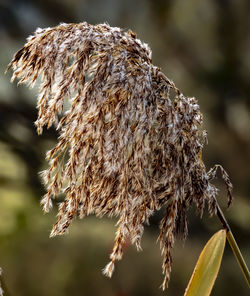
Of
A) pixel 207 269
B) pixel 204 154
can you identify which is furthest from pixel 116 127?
pixel 204 154

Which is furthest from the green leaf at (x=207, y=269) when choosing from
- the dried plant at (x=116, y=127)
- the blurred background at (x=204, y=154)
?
the blurred background at (x=204, y=154)

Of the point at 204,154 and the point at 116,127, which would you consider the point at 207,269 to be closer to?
the point at 116,127

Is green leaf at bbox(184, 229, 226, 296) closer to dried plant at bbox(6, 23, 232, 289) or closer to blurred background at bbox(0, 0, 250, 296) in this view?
dried plant at bbox(6, 23, 232, 289)

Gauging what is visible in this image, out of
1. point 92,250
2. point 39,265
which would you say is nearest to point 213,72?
point 92,250

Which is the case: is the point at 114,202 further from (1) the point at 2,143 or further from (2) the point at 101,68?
(1) the point at 2,143

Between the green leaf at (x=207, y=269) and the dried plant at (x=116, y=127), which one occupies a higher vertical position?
the dried plant at (x=116, y=127)

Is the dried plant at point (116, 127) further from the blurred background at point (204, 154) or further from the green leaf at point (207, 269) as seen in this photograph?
the blurred background at point (204, 154)

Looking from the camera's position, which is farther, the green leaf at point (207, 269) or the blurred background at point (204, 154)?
the blurred background at point (204, 154)
